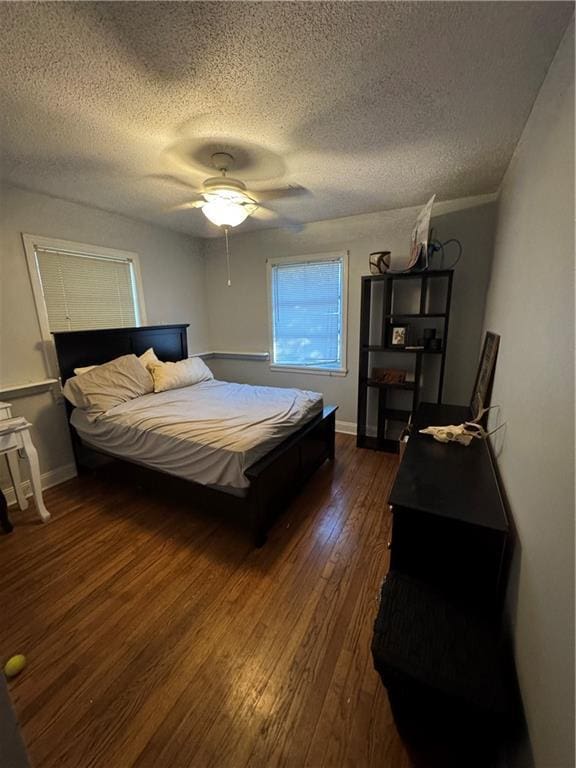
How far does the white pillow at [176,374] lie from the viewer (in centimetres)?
304

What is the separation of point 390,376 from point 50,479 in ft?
11.0

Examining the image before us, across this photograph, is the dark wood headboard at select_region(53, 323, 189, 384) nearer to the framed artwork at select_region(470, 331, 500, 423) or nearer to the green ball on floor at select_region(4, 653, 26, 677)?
the green ball on floor at select_region(4, 653, 26, 677)

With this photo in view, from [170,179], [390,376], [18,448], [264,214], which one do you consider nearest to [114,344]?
[18,448]

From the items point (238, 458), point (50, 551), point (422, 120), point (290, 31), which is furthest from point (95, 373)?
point (422, 120)

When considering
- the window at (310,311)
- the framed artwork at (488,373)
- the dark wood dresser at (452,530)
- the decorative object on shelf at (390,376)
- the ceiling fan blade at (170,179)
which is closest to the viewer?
the dark wood dresser at (452,530)

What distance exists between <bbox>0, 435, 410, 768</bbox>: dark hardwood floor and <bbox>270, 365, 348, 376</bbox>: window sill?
1696mm

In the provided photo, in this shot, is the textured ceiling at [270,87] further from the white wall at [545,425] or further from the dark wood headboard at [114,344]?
the dark wood headboard at [114,344]

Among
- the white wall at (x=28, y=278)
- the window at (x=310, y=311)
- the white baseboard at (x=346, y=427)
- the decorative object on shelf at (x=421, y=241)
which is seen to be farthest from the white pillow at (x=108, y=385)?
the decorative object on shelf at (x=421, y=241)

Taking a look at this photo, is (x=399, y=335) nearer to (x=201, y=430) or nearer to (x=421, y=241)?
(x=421, y=241)

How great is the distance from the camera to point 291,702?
1211 mm

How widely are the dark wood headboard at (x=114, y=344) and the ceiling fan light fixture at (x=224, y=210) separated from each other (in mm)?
1635

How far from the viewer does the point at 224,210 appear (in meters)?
2.03

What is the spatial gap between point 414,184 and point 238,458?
8.27ft

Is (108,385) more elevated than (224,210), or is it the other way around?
(224,210)
